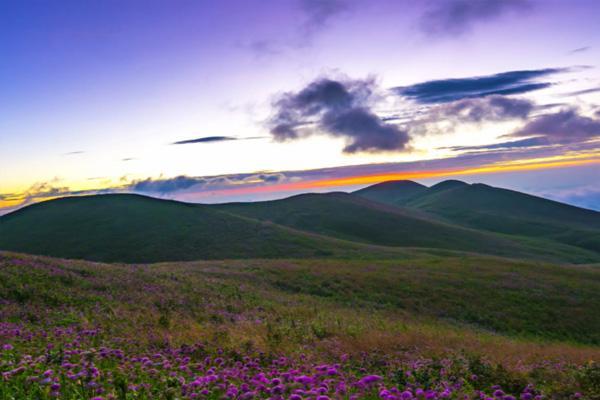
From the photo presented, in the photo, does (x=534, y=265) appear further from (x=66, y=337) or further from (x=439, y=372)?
(x=66, y=337)

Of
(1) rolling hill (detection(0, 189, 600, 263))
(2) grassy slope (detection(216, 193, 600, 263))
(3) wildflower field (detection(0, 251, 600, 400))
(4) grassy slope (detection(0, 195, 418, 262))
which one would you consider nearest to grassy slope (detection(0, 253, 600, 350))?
(3) wildflower field (detection(0, 251, 600, 400))

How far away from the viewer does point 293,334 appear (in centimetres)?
1302

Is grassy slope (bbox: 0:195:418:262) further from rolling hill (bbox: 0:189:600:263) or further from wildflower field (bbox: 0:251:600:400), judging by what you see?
wildflower field (bbox: 0:251:600:400)

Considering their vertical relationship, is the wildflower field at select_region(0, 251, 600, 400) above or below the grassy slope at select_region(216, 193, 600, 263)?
above

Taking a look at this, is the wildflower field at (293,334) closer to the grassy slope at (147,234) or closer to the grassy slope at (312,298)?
the grassy slope at (312,298)

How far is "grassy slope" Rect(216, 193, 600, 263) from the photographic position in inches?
3950

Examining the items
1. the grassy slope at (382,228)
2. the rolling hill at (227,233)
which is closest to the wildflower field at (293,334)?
the rolling hill at (227,233)

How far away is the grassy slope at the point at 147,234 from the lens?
222 feet

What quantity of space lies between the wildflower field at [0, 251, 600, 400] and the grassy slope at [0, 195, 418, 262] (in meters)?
26.3

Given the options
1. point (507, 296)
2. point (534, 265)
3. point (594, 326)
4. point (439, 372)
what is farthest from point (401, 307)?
point (534, 265)

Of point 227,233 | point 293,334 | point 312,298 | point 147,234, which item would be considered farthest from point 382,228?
point 293,334

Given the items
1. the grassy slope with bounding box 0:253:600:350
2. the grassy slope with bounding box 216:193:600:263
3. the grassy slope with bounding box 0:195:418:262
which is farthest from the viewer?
the grassy slope with bounding box 216:193:600:263

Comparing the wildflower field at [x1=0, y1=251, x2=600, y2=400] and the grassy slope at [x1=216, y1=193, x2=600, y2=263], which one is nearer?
the wildflower field at [x1=0, y1=251, x2=600, y2=400]

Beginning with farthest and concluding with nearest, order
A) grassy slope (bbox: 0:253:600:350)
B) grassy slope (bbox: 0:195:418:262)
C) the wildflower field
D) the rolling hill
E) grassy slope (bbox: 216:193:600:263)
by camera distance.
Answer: grassy slope (bbox: 216:193:600:263)
the rolling hill
grassy slope (bbox: 0:195:418:262)
grassy slope (bbox: 0:253:600:350)
the wildflower field
